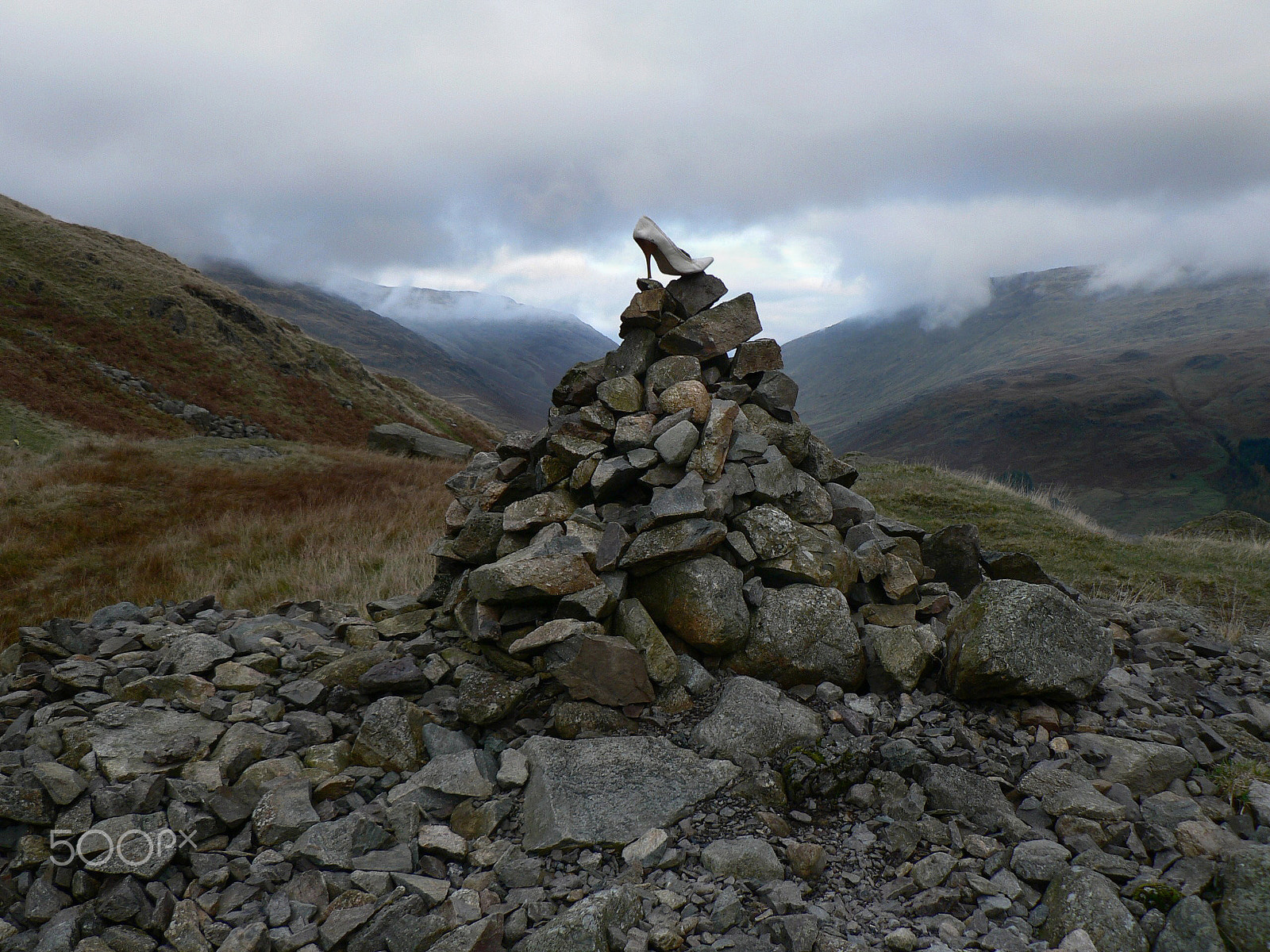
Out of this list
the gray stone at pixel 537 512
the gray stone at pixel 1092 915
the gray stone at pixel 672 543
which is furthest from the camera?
the gray stone at pixel 537 512

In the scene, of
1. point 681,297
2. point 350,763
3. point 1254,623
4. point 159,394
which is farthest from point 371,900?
point 159,394

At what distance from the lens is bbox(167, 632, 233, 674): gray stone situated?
5887 mm

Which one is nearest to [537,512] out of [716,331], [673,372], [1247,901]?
[673,372]

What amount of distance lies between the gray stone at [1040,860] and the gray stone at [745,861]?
4.37ft

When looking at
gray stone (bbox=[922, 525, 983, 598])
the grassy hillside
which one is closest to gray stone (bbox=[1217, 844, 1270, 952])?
gray stone (bbox=[922, 525, 983, 598])

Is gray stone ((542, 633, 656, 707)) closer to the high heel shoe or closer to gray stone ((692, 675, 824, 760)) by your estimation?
gray stone ((692, 675, 824, 760))

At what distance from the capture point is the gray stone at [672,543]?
19.0 ft

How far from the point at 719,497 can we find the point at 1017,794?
3.30 meters

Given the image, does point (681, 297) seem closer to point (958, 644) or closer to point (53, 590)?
point (958, 644)

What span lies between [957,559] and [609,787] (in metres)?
5.27

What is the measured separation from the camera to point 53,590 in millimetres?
11000

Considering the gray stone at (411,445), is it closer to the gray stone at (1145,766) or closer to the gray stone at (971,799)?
the gray stone at (971,799)

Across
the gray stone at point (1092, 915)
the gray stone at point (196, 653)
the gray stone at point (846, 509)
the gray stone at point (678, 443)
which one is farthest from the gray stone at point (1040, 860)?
the gray stone at point (196, 653)

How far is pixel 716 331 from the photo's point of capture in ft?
26.1
